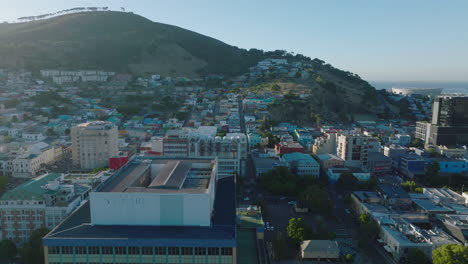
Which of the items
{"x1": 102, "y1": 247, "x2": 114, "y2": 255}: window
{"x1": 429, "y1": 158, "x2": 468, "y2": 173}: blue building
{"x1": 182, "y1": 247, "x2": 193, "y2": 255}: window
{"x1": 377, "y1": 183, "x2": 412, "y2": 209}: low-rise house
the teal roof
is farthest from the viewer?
{"x1": 429, "y1": 158, "x2": 468, "y2": 173}: blue building

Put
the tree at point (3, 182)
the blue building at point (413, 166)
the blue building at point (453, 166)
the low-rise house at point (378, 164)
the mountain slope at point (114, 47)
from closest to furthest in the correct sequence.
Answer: the tree at point (3, 182)
the blue building at point (413, 166)
the blue building at point (453, 166)
the low-rise house at point (378, 164)
the mountain slope at point (114, 47)

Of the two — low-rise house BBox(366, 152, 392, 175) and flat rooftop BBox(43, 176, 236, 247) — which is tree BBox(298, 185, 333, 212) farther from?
low-rise house BBox(366, 152, 392, 175)

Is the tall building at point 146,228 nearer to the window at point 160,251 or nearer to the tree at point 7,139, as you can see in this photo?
the window at point 160,251

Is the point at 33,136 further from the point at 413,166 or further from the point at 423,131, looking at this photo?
the point at 423,131

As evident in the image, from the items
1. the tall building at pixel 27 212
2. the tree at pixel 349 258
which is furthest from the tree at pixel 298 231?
the tall building at pixel 27 212

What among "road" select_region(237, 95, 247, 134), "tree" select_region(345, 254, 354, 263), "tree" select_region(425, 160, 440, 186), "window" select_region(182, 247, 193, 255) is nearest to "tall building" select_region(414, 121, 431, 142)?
"tree" select_region(425, 160, 440, 186)

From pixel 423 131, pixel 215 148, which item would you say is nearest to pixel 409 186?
pixel 215 148
